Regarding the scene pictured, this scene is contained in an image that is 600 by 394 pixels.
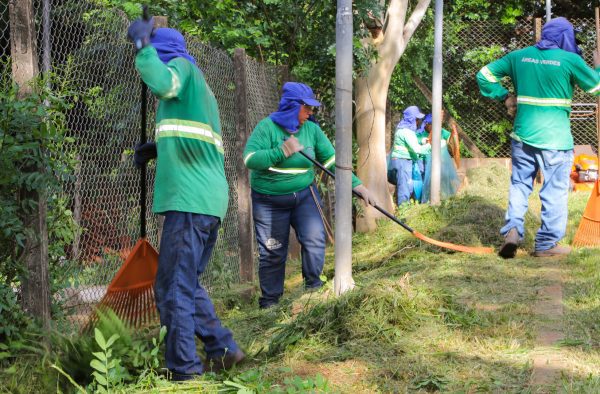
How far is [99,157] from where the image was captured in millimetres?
5715

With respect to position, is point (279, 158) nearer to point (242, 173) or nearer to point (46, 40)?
point (242, 173)

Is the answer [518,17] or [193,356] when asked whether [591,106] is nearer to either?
[518,17]

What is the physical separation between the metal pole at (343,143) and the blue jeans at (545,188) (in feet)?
9.67

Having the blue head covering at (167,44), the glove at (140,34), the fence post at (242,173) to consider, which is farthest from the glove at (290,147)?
the glove at (140,34)

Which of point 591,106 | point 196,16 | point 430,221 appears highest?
point 196,16

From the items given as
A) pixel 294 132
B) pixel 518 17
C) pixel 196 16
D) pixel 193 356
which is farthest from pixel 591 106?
pixel 193 356

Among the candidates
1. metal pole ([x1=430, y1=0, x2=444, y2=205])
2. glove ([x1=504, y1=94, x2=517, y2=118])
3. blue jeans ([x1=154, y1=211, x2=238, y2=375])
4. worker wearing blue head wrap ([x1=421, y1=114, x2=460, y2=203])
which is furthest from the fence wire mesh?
worker wearing blue head wrap ([x1=421, y1=114, x2=460, y2=203])

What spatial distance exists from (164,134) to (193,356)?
1105 millimetres

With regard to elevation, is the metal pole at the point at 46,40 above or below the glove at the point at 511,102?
above

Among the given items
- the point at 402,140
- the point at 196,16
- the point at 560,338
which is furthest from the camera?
the point at 402,140

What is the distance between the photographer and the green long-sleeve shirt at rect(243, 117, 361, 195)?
22.5 ft

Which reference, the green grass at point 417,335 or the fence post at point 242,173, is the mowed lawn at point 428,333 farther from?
the fence post at point 242,173

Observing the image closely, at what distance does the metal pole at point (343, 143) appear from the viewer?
6035 mm

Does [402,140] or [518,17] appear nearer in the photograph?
[402,140]
